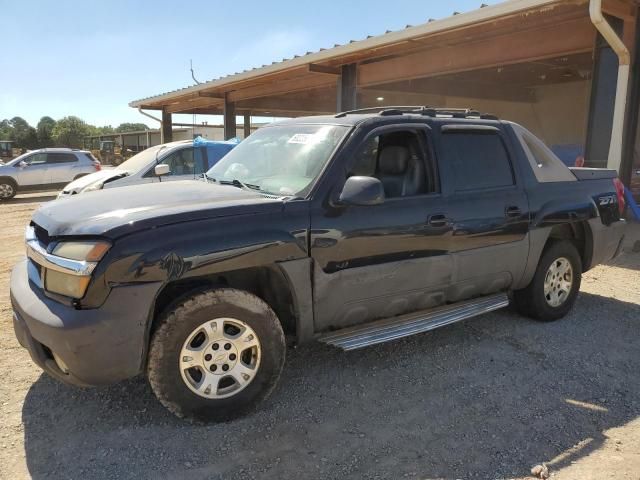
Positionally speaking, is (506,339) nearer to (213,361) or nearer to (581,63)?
(213,361)

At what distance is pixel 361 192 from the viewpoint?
328 centimetres

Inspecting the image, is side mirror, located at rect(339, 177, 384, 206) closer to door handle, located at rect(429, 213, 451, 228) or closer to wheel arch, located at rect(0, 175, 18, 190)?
door handle, located at rect(429, 213, 451, 228)

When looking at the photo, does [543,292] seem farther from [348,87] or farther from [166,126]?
[166,126]

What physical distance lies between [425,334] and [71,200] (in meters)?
3.00

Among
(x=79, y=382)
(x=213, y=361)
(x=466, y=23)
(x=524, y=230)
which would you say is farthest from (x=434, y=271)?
(x=466, y=23)

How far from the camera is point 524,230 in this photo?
4391mm

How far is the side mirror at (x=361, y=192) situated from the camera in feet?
10.8

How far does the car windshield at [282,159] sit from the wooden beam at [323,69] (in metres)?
8.90

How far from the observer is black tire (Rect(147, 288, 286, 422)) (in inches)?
113

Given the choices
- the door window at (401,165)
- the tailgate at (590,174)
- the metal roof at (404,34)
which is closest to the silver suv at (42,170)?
the metal roof at (404,34)

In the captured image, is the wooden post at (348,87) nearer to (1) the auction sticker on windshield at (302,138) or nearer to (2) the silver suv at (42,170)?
(1) the auction sticker on windshield at (302,138)

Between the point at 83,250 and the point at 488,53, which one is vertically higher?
the point at 488,53

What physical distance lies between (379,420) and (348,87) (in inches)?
424

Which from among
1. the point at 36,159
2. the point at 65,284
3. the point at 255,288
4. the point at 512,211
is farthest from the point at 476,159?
the point at 36,159
